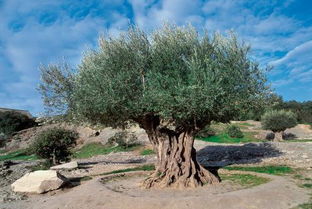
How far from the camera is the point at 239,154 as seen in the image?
85.6 feet

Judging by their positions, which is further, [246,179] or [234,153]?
[234,153]

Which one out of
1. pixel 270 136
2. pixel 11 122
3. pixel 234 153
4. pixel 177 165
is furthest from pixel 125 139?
pixel 11 122

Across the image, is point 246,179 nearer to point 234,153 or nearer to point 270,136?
point 234,153

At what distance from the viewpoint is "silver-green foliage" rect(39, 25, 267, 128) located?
11445 mm

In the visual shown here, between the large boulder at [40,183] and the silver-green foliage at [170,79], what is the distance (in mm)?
3773

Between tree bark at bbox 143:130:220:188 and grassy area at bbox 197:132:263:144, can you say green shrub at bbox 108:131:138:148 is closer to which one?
grassy area at bbox 197:132:263:144

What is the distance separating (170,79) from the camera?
11.7m

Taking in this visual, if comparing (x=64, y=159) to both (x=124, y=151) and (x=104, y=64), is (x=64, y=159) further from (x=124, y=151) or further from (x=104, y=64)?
(x=104, y=64)

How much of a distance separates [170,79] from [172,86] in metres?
0.31

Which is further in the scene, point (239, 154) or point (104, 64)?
point (239, 154)

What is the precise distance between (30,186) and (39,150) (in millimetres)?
8492

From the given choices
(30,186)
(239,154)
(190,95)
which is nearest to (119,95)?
(190,95)

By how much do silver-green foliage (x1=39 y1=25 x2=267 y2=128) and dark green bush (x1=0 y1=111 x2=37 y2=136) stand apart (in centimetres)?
5637

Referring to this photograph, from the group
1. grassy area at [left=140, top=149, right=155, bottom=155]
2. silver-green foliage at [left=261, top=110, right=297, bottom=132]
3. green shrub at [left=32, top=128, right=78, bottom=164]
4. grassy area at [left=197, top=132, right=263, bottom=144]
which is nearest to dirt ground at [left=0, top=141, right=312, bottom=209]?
green shrub at [left=32, top=128, right=78, bottom=164]
